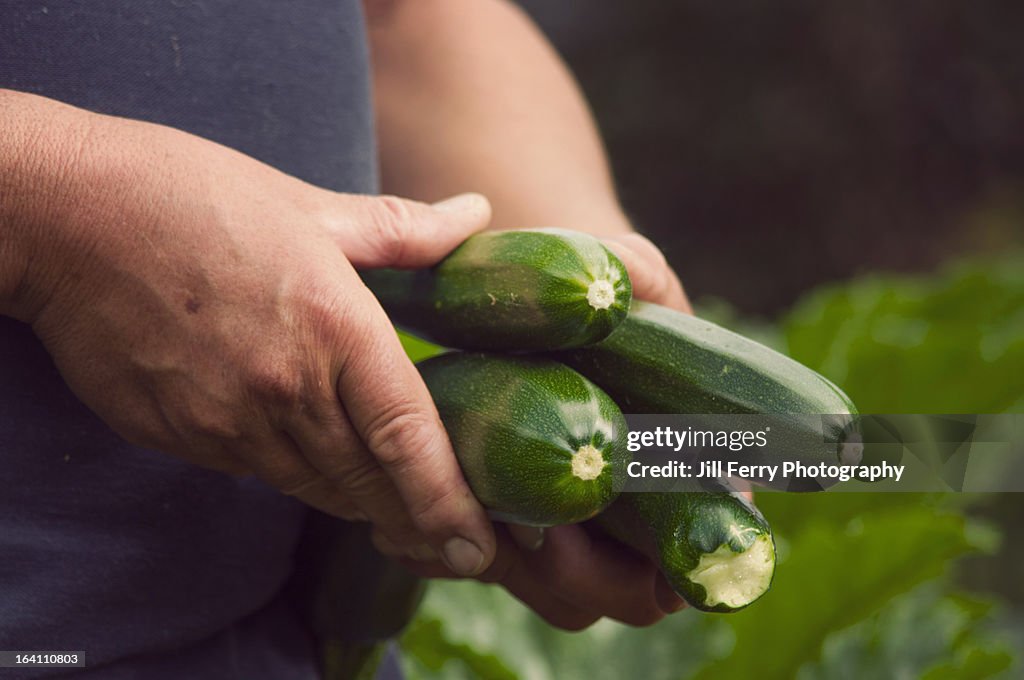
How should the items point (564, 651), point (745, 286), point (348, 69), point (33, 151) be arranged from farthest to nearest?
point (745, 286)
point (564, 651)
point (348, 69)
point (33, 151)

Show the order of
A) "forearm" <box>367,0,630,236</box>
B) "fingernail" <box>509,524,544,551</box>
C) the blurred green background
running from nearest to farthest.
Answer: "fingernail" <box>509,524,544,551</box>
"forearm" <box>367,0,630,236</box>
the blurred green background

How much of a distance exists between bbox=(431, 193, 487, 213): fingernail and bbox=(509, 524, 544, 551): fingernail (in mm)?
365

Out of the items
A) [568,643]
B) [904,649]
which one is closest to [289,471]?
[568,643]

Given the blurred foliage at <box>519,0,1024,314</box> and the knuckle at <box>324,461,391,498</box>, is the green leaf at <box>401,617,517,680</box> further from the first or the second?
the blurred foliage at <box>519,0,1024,314</box>

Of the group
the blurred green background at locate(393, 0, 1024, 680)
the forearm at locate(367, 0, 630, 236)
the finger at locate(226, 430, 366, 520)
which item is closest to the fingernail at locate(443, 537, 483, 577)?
the finger at locate(226, 430, 366, 520)

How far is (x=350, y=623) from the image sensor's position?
1.42m

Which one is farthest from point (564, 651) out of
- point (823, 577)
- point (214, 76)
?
point (214, 76)

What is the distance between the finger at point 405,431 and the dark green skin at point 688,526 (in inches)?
7.2

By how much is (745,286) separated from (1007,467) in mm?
4029

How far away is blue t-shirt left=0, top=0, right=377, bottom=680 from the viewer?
1.07m

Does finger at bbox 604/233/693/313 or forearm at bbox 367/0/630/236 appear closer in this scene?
finger at bbox 604/233/693/313

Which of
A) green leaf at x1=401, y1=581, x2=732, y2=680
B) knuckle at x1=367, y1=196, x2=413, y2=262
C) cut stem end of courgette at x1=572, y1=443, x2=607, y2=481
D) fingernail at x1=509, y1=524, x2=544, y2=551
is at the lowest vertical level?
green leaf at x1=401, y1=581, x2=732, y2=680

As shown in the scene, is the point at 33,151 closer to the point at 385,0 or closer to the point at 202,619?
the point at 202,619

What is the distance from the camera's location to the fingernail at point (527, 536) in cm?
123
